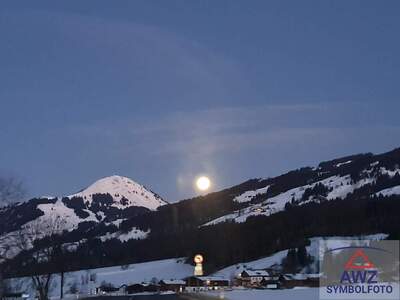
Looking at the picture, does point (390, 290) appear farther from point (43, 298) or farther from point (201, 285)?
point (201, 285)

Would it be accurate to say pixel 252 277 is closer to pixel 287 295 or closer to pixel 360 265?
pixel 287 295

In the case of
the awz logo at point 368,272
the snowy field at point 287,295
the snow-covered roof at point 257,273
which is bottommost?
the snowy field at point 287,295

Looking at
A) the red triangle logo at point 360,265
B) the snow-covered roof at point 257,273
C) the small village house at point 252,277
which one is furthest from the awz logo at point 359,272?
the snow-covered roof at point 257,273

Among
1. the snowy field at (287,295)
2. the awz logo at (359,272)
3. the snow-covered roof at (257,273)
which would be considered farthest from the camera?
the snow-covered roof at (257,273)

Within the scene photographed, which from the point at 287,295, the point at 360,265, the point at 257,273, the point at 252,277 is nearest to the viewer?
the point at 360,265

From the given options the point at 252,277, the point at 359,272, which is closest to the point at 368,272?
the point at 359,272

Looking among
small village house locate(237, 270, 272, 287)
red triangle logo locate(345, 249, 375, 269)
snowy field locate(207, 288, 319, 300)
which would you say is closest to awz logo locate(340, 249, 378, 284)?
red triangle logo locate(345, 249, 375, 269)

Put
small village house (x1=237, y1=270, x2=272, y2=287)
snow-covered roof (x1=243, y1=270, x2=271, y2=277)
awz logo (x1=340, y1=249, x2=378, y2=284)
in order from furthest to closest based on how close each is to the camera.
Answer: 1. snow-covered roof (x1=243, y1=270, x2=271, y2=277)
2. small village house (x1=237, y1=270, x2=272, y2=287)
3. awz logo (x1=340, y1=249, x2=378, y2=284)

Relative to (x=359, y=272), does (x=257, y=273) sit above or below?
above

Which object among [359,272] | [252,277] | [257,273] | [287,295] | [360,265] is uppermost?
[257,273]

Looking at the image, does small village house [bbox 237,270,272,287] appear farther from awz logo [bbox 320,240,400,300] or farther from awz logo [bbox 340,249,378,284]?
awz logo [bbox 340,249,378,284]

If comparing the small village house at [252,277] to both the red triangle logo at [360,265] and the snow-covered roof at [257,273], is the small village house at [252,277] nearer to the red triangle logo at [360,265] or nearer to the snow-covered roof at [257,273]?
the snow-covered roof at [257,273]

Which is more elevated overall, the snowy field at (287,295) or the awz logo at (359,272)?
the awz logo at (359,272)

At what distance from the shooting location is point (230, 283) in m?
183
